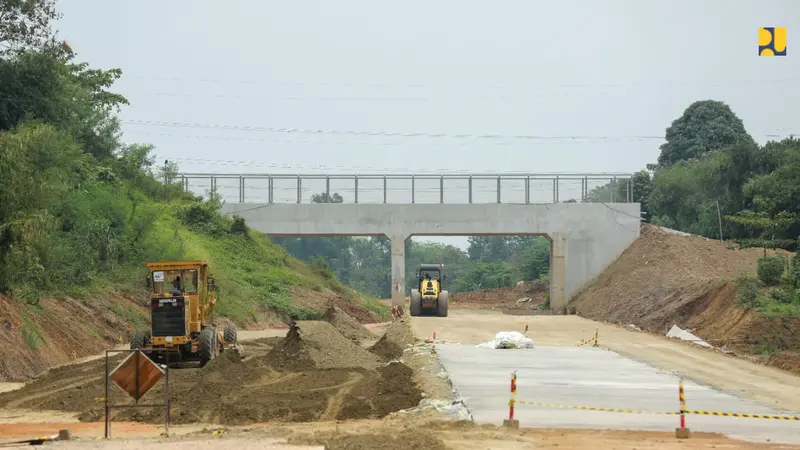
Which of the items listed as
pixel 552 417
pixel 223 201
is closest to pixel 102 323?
pixel 552 417

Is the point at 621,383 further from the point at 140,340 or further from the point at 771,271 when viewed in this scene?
the point at 771,271

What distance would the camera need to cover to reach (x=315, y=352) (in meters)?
30.7

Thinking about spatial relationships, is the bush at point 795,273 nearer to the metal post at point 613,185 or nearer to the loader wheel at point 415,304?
the loader wheel at point 415,304

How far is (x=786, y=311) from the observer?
40.9m

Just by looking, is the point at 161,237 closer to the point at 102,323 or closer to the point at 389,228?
the point at 102,323

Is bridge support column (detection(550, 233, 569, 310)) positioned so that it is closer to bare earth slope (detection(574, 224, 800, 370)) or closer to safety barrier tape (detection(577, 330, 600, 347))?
bare earth slope (detection(574, 224, 800, 370))

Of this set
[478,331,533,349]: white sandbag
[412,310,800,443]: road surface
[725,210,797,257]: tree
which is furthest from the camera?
[725,210,797,257]: tree

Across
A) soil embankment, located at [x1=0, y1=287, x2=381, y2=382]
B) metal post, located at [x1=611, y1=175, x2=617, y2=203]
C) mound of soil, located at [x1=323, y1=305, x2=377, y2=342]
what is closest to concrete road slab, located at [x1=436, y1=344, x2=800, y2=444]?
mound of soil, located at [x1=323, y1=305, x2=377, y2=342]

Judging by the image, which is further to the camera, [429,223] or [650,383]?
[429,223]

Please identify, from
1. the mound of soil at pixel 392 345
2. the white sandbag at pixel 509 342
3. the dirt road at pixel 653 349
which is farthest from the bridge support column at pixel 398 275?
the white sandbag at pixel 509 342

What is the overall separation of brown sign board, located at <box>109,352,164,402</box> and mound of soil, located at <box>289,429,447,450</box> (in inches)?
98.2

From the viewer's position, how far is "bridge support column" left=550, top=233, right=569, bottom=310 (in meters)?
70.6

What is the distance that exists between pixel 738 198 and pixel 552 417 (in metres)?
54.0

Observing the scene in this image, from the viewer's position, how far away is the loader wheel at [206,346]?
1189 inches
